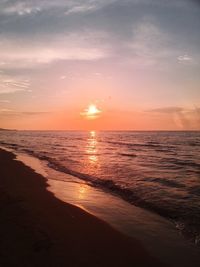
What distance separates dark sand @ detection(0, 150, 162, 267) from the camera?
5410 millimetres

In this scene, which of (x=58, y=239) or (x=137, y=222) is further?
(x=137, y=222)

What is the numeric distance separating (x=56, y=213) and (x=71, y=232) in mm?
1693

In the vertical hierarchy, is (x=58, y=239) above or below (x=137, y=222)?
above

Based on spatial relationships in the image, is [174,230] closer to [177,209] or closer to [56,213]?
[177,209]

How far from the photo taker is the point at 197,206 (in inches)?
412

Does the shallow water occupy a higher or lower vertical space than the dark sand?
lower

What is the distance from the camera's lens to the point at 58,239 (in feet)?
20.9

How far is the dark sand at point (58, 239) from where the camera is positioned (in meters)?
5.41

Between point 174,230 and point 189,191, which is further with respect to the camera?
point 189,191

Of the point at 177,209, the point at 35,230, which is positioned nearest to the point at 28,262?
the point at 35,230

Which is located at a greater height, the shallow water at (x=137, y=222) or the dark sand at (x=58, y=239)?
the dark sand at (x=58, y=239)

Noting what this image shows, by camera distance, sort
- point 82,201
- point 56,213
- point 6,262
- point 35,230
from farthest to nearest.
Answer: point 82,201
point 56,213
point 35,230
point 6,262

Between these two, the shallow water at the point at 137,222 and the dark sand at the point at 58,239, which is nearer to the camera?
the dark sand at the point at 58,239

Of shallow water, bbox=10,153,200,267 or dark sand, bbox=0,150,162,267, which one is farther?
shallow water, bbox=10,153,200,267
